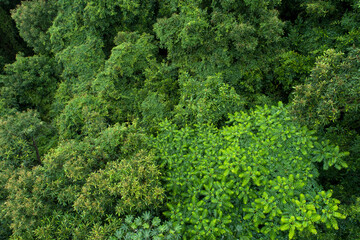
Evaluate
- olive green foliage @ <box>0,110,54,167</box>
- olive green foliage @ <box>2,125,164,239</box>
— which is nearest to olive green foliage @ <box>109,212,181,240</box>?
olive green foliage @ <box>2,125,164,239</box>

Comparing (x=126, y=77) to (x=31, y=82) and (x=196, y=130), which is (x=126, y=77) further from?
(x=31, y=82)

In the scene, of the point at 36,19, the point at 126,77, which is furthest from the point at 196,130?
the point at 36,19

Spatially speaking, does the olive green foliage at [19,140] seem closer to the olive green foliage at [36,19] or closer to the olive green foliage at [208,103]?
the olive green foliage at [208,103]

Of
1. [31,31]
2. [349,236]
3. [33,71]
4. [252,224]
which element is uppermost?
[31,31]

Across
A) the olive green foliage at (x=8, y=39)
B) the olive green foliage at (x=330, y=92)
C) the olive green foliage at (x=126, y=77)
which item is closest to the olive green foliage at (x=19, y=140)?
the olive green foliage at (x=126, y=77)

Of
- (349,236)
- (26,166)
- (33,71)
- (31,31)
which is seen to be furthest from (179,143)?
(31,31)

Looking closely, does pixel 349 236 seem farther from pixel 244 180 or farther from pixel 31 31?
pixel 31 31
